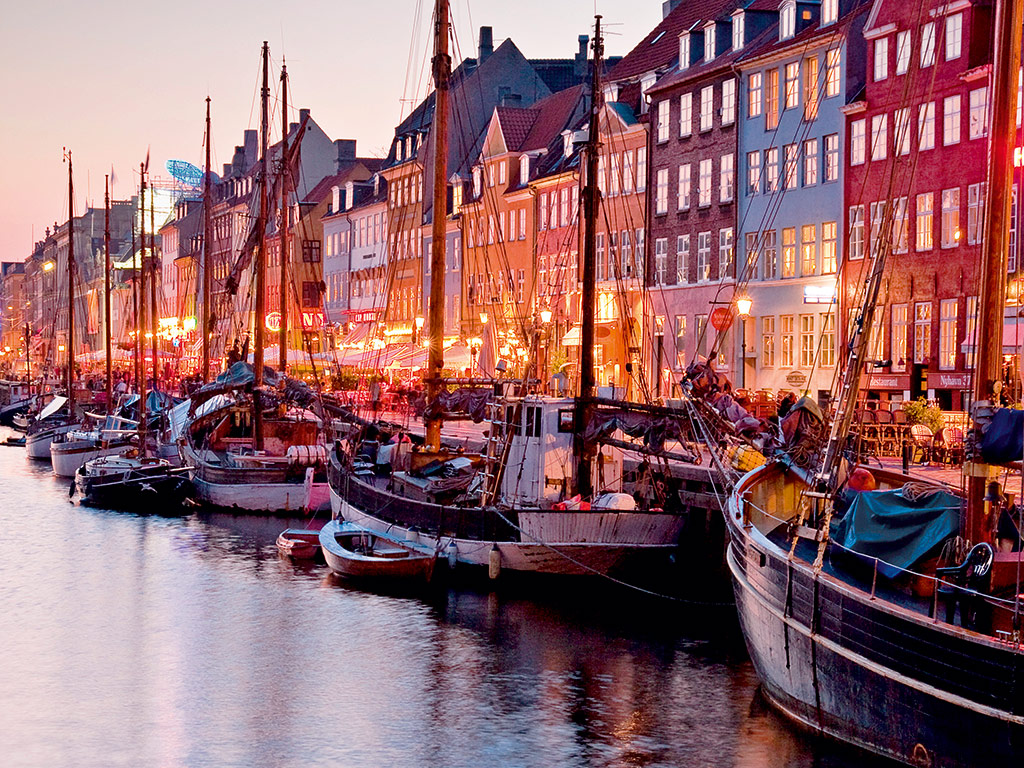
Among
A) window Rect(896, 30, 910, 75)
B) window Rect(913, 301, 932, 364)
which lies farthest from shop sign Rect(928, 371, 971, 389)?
window Rect(896, 30, 910, 75)

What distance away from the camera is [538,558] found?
3156 centimetres

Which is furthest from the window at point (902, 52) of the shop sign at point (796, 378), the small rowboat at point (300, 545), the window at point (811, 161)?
the small rowboat at point (300, 545)

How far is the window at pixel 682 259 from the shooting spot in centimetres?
6078

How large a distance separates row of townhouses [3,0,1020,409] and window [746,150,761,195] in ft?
0.29

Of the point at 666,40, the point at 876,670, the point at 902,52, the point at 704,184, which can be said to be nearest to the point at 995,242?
the point at 876,670

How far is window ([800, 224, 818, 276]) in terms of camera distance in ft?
174

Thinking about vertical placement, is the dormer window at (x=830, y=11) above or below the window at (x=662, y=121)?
above

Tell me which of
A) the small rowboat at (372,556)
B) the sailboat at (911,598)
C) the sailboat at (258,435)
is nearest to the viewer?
Result: the sailboat at (911,598)

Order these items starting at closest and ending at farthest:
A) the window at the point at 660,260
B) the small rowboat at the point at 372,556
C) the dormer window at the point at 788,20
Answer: the small rowboat at the point at 372,556 < the dormer window at the point at 788,20 < the window at the point at 660,260

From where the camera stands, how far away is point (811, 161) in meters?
53.1

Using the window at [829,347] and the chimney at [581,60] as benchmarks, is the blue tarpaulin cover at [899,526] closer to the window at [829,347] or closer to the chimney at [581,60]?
the window at [829,347]

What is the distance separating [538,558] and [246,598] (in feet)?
20.3

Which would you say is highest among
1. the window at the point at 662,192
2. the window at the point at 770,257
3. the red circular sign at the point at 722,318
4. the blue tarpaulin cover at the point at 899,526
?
the window at the point at 662,192

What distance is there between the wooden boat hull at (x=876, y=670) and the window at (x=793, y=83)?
3396 cm
